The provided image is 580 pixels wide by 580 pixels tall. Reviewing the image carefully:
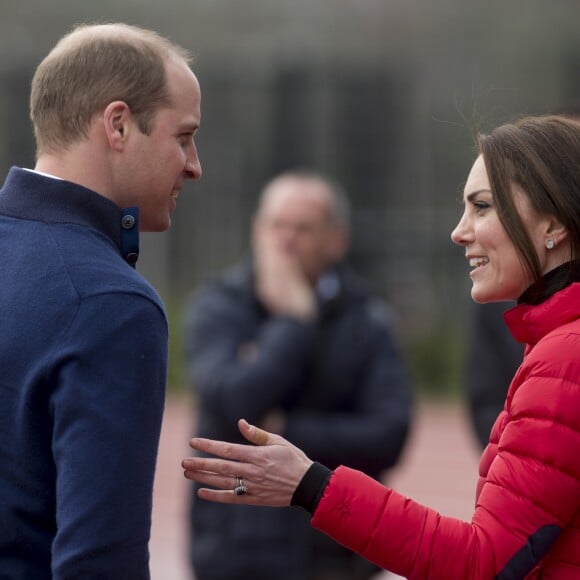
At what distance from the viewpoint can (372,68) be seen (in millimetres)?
22484

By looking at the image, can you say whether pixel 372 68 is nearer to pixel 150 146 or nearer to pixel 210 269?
pixel 210 269

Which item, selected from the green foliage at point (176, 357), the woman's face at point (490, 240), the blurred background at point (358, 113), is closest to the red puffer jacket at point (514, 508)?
the woman's face at point (490, 240)

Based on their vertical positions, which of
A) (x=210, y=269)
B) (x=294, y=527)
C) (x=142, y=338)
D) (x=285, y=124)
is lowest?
(x=210, y=269)

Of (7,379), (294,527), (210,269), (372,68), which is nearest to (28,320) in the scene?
(7,379)

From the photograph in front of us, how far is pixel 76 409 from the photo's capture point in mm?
2428

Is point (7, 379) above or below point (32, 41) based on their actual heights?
above

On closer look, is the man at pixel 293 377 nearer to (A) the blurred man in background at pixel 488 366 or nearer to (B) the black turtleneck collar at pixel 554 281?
(A) the blurred man in background at pixel 488 366

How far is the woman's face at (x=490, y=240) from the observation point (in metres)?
2.80

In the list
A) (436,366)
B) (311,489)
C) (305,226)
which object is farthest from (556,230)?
(436,366)

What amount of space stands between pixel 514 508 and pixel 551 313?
1.36 feet

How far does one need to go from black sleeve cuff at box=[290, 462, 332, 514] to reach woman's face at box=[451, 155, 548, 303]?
0.52 meters

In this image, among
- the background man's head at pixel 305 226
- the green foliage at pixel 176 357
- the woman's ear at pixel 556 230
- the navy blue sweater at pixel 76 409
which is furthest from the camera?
the green foliage at pixel 176 357

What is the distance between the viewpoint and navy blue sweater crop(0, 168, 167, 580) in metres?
2.43

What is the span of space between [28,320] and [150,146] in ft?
1.58
